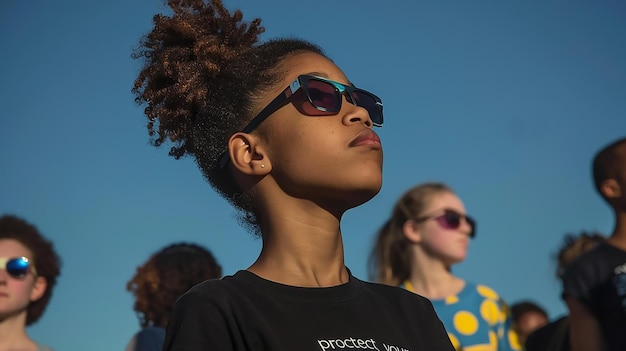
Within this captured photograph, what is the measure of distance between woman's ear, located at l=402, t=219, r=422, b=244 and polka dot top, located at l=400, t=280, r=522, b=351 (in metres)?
0.54

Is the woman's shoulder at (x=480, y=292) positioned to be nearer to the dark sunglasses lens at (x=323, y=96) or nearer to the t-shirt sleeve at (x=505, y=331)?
the t-shirt sleeve at (x=505, y=331)

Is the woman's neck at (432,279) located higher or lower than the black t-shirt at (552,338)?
higher

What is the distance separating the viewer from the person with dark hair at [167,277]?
5.00 metres

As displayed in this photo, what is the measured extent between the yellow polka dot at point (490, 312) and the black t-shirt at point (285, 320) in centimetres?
289

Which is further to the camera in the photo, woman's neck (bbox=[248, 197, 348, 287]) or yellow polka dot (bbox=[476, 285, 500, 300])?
yellow polka dot (bbox=[476, 285, 500, 300])

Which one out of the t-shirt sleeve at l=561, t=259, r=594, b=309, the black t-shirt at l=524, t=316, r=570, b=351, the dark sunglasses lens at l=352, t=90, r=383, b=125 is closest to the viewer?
the dark sunglasses lens at l=352, t=90, r=383, b=125

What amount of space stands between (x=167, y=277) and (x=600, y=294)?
2708mm

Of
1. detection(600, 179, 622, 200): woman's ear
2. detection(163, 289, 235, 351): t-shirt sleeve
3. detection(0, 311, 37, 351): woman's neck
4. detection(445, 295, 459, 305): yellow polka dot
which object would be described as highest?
detection(600, 179, 622, 200): woman's ear

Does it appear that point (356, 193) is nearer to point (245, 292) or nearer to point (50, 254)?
point (245, 292)

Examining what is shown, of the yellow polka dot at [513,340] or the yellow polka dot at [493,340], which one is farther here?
the yellow polka dot at [513,340]

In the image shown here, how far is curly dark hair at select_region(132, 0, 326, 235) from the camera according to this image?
2486 mm

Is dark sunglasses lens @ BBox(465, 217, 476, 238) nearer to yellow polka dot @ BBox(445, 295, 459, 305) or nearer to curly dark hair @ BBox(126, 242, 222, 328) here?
yellow polka dot @ BBox(445, 295, 459, 305)

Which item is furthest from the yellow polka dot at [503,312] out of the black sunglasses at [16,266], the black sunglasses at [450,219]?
the black sunglasses at [16,266]

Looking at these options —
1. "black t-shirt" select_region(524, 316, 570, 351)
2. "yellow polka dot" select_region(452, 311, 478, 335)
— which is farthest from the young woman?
"black t-shirt" select_region(524, 316, 570, 351)
